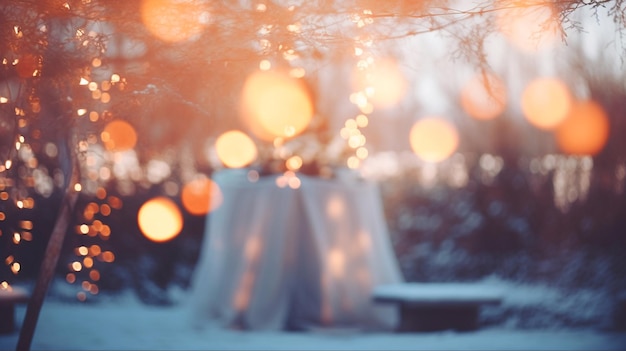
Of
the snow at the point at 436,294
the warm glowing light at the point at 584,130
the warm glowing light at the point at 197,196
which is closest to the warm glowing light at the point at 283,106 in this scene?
the snow at the point at 436,294

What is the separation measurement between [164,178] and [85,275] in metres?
1.82

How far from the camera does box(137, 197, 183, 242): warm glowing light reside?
1140 cm

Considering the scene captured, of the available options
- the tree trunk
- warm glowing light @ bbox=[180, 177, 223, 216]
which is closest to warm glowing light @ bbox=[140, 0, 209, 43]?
the tree trunk

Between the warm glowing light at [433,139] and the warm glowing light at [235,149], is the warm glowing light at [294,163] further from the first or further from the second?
the warm glowing light at [433,139]

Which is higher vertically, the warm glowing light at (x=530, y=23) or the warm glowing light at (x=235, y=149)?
the warm glowing light at (x=235, y=149)

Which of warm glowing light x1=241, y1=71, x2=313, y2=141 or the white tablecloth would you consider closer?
the white tablecloth

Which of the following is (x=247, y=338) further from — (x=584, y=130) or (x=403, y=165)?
(x=403, y=165)

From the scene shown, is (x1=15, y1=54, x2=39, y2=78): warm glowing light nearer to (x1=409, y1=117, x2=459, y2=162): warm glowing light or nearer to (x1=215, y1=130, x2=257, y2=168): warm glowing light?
(x1=215, y1=130, x2=257, y2=168): warm glowing light

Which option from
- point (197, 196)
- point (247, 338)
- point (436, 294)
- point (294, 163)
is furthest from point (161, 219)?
point (436, 294)

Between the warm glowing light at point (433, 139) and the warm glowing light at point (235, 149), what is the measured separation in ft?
10.1

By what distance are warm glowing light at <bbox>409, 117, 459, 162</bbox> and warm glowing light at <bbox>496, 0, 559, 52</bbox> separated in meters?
8.20

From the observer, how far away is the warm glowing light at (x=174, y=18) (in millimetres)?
4016

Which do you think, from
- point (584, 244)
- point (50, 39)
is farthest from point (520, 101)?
point (50, 39)

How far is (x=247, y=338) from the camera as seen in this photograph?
6.81m
